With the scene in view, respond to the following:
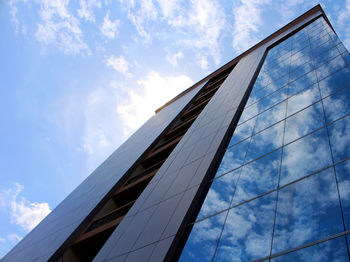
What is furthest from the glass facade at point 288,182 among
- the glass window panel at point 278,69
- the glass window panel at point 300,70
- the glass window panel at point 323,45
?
the glass window panel at point 278,69

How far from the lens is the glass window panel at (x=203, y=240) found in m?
8.27

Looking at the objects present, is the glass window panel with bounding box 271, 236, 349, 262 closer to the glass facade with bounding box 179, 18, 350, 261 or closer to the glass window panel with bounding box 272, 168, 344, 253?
the glass facade with bounding box 179, 18, 350, 261

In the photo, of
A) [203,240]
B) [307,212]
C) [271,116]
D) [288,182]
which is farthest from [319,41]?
[203,240]

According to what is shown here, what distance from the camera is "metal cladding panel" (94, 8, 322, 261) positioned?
1000 centimetres

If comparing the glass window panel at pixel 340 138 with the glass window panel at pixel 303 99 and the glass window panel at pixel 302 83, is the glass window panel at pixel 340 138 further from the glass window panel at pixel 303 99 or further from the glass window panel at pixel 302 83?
the glass window panel at pixel 302 83

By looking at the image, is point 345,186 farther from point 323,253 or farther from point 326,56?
point 326,56

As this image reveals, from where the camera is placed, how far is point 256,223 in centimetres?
787

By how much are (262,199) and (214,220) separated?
1721mm

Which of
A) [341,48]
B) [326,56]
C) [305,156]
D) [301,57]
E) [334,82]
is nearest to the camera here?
[305,156]

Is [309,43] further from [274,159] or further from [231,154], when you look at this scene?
[274,159]

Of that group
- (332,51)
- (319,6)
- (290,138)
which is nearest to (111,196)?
(290,138)

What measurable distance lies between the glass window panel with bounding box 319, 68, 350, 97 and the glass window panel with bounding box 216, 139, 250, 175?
375 centimetres

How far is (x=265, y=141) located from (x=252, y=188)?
2890 millimetres

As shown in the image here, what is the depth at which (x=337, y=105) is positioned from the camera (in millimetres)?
10328
